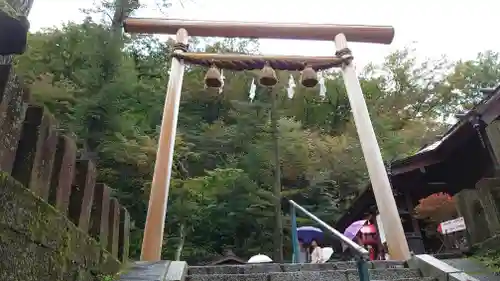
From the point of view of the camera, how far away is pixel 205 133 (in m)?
17.5

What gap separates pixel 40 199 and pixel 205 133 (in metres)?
15.6

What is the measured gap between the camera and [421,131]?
819 inches

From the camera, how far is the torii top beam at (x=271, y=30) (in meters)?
8.45

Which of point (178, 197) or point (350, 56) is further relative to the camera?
point (178, 197)

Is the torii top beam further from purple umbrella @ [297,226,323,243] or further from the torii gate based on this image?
purple umbrella @ [297,226,323,243]

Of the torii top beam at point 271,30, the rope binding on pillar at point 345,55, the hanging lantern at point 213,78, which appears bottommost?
the hanging lantern at point 213,78

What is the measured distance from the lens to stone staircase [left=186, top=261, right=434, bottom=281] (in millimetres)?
3996

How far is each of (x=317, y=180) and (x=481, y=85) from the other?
42.2 feet

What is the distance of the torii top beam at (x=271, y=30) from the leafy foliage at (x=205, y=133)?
A: 4.78 m

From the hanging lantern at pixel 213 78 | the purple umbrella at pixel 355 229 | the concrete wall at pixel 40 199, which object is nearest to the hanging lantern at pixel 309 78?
the hanging lantern at pixel 213 78

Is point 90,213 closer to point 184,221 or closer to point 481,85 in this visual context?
point 184,221

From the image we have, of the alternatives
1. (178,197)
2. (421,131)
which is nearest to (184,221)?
(178,197)

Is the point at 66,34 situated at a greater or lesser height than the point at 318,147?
greater

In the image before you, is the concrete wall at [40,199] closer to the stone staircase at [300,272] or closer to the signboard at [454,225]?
the stone staircase at [300,272]
